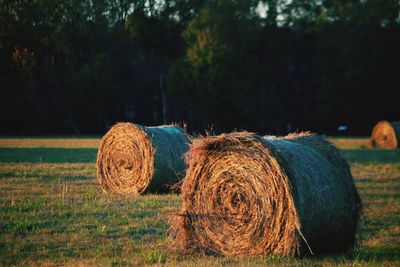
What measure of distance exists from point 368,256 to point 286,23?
47.6 metres

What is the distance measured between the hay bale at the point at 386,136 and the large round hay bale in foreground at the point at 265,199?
68.9 ft

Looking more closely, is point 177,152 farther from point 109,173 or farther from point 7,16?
point 7,16

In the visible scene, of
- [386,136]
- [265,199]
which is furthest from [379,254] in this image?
[386,136]

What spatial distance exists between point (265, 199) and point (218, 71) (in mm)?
38623

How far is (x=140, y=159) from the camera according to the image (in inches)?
397

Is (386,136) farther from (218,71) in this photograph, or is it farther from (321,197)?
(321,197)

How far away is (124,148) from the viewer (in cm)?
1047

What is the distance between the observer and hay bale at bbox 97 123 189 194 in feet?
32.1

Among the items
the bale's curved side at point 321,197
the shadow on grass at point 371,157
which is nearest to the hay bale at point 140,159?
the bale's curved side at point 321,197

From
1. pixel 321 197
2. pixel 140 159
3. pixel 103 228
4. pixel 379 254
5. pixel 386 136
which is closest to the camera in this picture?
pixel 321 197

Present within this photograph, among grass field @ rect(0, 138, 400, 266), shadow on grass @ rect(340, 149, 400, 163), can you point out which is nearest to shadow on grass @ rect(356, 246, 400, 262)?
grass field @ rect(0, 138, 400, 266)

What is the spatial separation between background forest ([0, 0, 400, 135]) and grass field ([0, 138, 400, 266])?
27232mm

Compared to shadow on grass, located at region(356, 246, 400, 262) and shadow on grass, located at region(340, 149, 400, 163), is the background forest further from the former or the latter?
shadow on grass, located at region(356, 246, 400, 262)

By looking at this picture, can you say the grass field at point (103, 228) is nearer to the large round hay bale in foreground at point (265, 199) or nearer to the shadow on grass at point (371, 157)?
the large round hay bale in foreground at point (265, 199)
